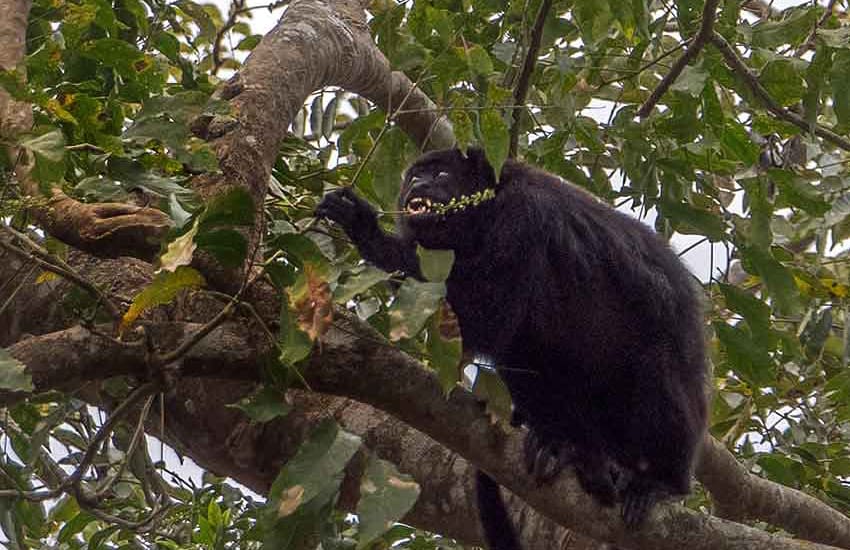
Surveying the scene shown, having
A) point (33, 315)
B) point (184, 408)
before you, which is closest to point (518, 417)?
point (184, 408)

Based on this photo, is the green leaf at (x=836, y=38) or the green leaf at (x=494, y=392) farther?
the green leaf at (x=836, y=38)

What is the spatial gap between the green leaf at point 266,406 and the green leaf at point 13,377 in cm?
49

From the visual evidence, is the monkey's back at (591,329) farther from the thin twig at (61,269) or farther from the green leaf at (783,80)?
the thin twig at (61,269)

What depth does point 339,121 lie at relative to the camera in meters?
6.25

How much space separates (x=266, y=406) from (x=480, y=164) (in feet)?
7.96

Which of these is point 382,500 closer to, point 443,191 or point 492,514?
point 492,514

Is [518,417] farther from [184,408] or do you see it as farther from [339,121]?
[339,121]

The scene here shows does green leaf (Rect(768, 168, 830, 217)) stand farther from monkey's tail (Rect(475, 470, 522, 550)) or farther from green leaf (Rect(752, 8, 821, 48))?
monkey's tail (Rect(475, 470, 522, 550))

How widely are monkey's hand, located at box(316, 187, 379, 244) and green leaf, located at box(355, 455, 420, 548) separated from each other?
1.35 m

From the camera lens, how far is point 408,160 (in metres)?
5.20

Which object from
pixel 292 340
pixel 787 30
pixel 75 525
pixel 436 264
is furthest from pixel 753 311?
pixel 75 525

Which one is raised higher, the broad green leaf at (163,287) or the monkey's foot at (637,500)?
the broad green leaf at (163,287)

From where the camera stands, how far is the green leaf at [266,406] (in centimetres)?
267

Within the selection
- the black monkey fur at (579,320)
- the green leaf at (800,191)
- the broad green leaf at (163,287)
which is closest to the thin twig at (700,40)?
the green leaf at (800,191)
